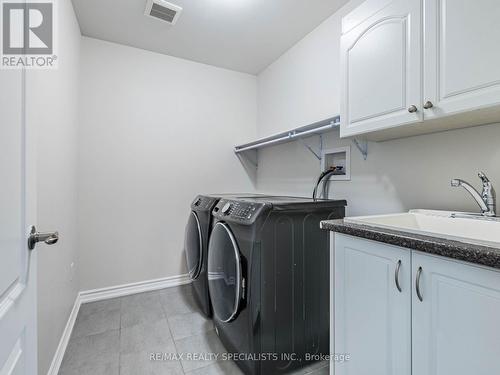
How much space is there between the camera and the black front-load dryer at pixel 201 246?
1982mm

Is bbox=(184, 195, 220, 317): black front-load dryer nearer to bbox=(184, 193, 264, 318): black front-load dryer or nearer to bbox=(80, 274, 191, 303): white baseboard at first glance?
bbox=(184, 193, 264, 318): black front-load dryer

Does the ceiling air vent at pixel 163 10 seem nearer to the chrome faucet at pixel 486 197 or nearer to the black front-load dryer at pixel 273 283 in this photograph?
the black front-load dryer at pixel 273 283

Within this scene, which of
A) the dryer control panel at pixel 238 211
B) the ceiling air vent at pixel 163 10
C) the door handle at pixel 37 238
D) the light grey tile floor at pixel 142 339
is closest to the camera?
the door handle at pixel 37 238

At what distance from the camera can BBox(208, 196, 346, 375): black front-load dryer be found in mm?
1358

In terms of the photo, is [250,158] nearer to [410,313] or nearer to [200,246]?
[200,246]

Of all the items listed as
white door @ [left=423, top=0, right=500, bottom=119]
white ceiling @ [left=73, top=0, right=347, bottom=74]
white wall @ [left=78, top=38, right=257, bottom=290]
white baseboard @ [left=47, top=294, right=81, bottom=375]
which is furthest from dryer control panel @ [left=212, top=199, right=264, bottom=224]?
white ceiling @ [left=73, top=0, right=347, bottom=74]

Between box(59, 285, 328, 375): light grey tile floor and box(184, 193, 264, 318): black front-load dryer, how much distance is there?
0.15 m

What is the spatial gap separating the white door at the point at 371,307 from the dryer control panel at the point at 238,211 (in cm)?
45

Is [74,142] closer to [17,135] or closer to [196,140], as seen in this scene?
[196,140]

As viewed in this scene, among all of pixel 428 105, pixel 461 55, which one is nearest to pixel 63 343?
pixel 428 105

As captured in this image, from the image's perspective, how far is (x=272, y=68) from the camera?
286 cm

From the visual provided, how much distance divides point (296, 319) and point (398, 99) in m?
1.32

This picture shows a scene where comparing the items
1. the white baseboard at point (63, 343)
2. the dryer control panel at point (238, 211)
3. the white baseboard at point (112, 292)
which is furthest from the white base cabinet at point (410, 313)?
the white baseboard at point (112, 292)

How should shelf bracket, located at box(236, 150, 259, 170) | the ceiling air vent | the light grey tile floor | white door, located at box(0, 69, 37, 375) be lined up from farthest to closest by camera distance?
shelf bracket, located at box(236, 150, 259, 170) → the ceiling air vent → the light grey tile floor → white door, located at box(0, 69, 37, 375)
